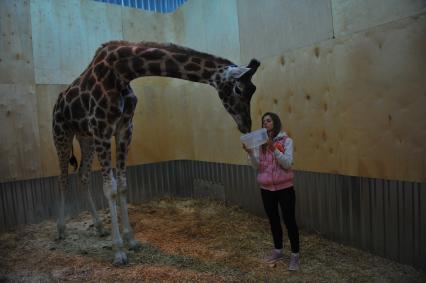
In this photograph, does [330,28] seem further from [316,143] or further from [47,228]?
[47,228]

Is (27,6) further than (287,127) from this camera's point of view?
Yes

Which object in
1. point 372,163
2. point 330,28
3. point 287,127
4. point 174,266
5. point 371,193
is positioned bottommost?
point 174,266

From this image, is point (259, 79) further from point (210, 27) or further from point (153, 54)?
point (153, 54)

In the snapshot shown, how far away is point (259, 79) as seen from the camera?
3.87 metres

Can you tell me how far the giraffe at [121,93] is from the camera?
2592mm

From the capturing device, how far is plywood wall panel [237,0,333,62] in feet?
10.3

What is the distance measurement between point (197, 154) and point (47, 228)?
2.36 meters

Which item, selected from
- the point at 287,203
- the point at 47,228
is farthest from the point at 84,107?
the point at 287,203

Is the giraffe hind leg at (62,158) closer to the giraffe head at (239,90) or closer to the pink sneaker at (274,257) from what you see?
the giraffe head at (239,90)

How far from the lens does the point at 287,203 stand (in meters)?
2.62

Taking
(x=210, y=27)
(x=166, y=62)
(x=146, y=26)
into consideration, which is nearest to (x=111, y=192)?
(x=166, y=62)

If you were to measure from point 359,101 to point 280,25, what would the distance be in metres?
1.29

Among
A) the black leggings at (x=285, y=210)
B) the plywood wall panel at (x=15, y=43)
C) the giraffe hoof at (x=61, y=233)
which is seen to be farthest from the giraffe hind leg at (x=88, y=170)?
the black leggings at (x=285, y=210)

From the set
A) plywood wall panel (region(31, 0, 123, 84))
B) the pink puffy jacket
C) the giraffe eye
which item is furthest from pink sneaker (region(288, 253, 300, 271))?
plywood wall panel (region(31, 0, 123, 84))
